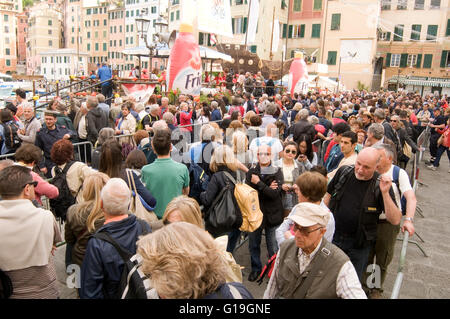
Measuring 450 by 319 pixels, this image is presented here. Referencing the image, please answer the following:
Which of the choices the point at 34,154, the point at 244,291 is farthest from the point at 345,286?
the point at 34,154

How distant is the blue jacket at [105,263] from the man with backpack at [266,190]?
2010 millimetres

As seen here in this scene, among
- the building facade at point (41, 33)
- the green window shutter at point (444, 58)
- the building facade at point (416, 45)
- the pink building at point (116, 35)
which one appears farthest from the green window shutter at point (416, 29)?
the building facade at point (41, 33)

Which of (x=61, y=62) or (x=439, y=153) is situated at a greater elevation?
(x=61, y=62)

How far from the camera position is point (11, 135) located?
246 inches

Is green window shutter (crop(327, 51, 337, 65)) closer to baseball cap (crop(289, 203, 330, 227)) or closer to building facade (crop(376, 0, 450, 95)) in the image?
building facade (crop(376, 0, 450, 95))

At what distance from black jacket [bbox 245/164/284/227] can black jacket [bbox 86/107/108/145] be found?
4.42 m

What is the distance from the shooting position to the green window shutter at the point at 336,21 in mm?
41312

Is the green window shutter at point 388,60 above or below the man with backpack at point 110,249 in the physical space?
above

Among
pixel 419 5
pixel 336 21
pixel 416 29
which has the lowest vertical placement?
pixel 416 29

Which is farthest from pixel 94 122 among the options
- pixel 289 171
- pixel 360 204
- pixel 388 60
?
pixel 388 60

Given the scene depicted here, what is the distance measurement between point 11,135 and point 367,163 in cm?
604

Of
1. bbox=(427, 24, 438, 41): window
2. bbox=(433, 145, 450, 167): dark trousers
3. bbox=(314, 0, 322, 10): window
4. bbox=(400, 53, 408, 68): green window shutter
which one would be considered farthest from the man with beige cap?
bbox=(400, 53, 408, 68): green window shutter

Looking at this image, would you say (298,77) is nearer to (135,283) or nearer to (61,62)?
(135,283)

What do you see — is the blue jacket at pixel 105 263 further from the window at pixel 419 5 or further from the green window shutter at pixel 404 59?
the window at pixel 419 5
